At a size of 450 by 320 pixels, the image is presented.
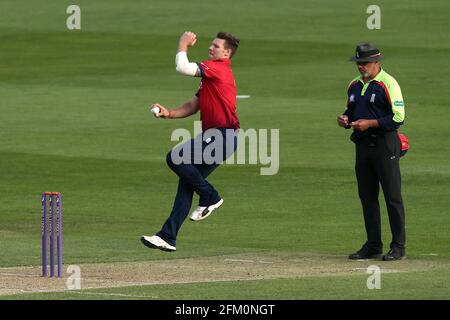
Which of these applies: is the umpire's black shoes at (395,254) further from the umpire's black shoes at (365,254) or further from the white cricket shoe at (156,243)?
the white cricket shoe at (156,243)

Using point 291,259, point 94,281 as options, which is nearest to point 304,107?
point 291,259

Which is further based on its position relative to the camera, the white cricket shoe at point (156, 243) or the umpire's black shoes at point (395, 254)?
the umpire's black shoes at point (395, 254)

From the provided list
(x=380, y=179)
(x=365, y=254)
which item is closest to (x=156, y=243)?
(x=365, y=254)

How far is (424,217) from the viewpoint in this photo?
21.0 meters

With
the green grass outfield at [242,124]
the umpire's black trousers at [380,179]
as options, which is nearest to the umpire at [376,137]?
the umpire's black trousers at [380,179]

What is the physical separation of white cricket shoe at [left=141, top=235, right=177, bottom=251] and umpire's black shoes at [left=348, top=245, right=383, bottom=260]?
6.75 feet

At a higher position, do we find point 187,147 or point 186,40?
point 186,40

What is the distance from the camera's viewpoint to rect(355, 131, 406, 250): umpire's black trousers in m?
17.1

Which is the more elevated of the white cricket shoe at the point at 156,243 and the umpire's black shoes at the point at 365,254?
the white cricket shoe at the point at 156,243

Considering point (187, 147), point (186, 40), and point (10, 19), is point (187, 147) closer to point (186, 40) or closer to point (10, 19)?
point (186, 40)

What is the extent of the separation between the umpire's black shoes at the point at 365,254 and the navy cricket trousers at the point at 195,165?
168 cm

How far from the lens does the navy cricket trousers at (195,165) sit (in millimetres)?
16469
